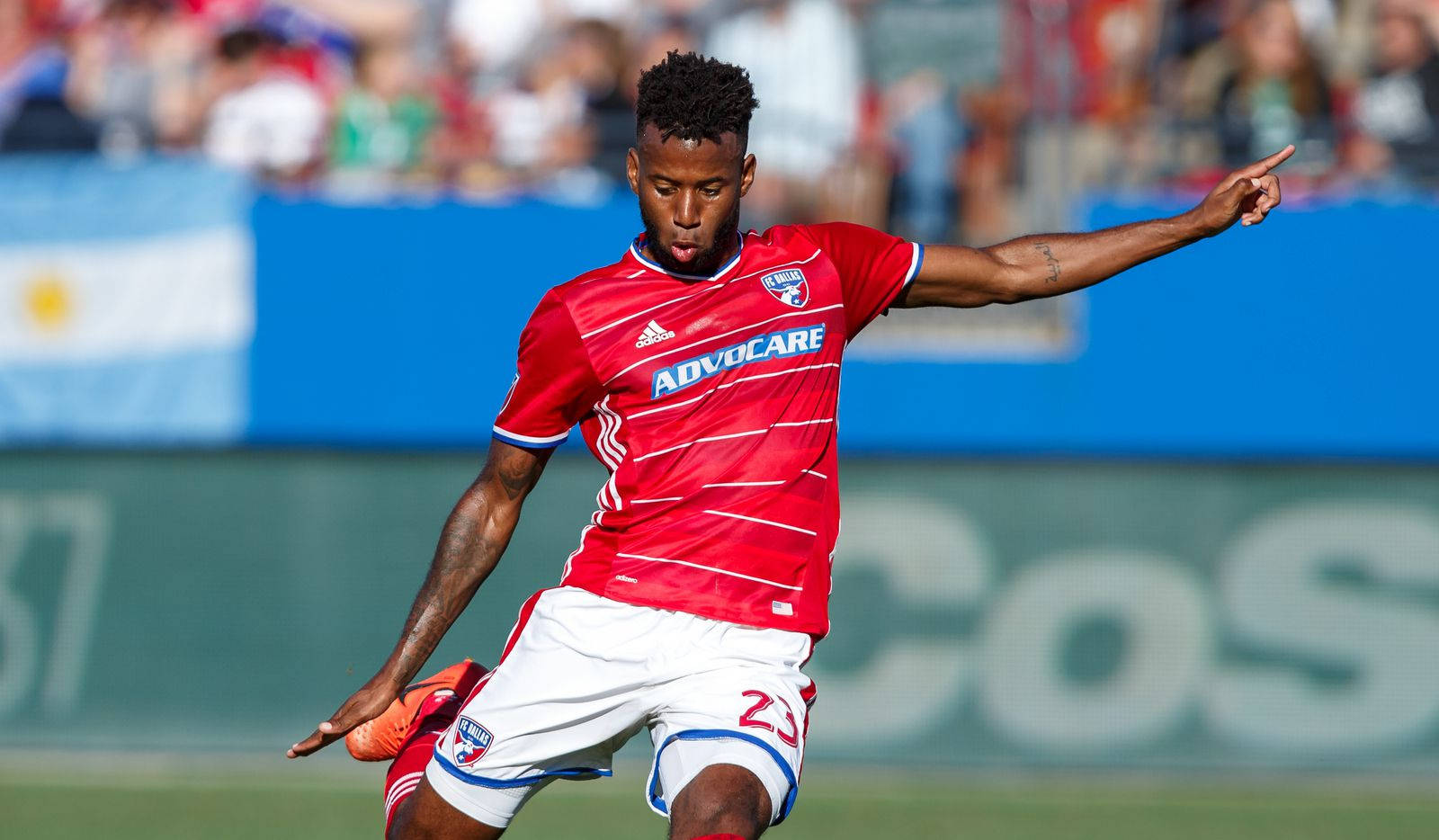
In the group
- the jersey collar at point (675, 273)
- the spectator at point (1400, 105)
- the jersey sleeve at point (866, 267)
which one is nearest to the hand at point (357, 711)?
the jersey collar at point (675, 273)

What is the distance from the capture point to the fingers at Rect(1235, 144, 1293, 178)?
4.52 metres

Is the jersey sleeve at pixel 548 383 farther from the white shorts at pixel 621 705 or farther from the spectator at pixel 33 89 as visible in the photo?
the spectator at pixel 33 89

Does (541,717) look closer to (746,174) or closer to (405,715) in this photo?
(405,715)

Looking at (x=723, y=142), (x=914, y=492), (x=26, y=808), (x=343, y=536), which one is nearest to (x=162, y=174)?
(x=343, y=536)

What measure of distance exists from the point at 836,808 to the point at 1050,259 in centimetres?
420

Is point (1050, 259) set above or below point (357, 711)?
above

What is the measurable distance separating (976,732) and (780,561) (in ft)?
15.8

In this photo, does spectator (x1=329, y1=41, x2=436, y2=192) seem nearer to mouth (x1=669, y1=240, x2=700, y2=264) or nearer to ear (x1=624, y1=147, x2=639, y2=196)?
ear (x1=624, y1=147, x2=639, y2=196)

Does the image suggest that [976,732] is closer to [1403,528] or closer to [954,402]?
[954,402]

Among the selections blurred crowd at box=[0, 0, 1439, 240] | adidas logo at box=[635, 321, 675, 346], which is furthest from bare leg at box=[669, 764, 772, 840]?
blurred crowd at box=[0, 0, 1439, 240]

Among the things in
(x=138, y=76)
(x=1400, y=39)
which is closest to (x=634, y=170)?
(x=1400, y=39)

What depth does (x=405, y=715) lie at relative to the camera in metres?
5.03

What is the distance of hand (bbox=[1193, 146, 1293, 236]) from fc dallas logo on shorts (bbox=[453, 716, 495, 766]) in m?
2.14

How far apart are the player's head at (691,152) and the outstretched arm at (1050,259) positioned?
0.63 metres
